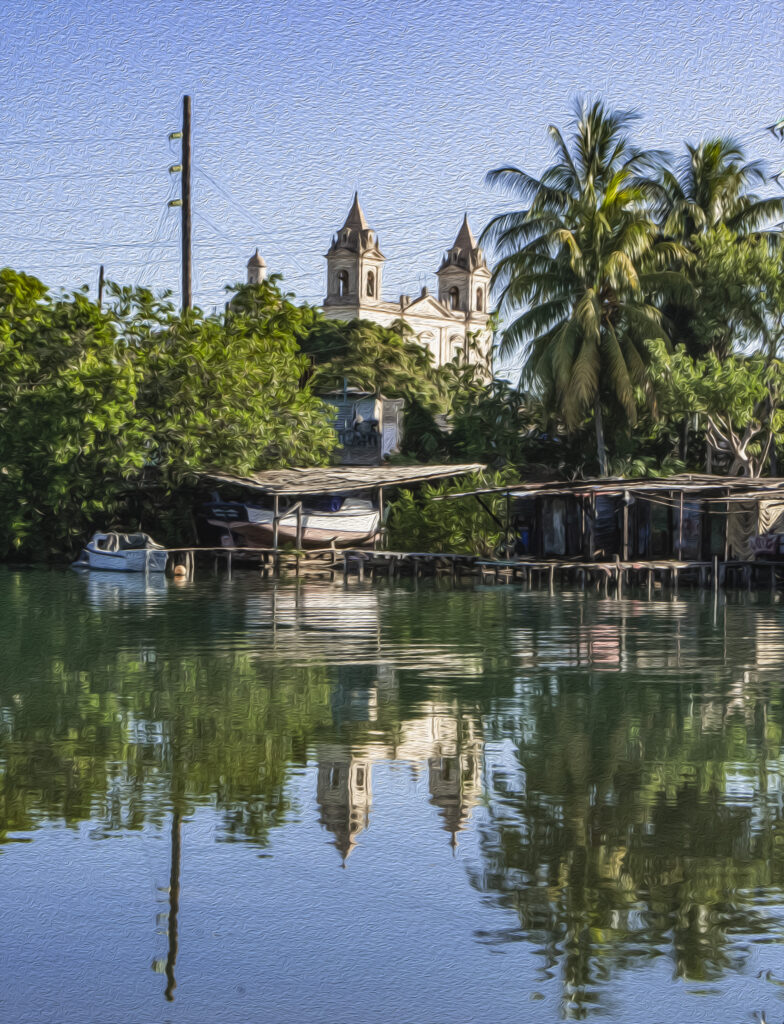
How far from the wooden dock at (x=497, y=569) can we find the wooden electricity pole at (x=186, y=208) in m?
7.93

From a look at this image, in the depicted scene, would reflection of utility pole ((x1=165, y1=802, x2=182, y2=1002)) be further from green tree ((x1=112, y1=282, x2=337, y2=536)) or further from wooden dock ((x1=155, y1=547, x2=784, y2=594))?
green tree ((x1=112, y1=282, x2=337, y2=536))

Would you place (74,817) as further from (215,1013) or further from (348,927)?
(215,1013)

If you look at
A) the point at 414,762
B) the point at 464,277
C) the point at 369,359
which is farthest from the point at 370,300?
the point at 414,762

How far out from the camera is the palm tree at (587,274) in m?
38.0

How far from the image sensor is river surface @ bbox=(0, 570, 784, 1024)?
5773mm

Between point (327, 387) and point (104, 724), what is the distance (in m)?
55.4

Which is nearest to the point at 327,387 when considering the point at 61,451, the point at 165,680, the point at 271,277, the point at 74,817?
the point at 271,277

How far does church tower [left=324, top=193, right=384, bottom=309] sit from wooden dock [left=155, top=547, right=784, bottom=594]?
95297 millimetres

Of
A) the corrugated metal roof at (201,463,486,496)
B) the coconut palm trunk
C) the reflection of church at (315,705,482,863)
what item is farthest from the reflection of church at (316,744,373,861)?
the coconut palm trunk

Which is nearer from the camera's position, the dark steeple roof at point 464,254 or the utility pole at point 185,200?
the utility pole at point 185,200

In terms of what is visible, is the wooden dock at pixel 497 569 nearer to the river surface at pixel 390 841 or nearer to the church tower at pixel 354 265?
the river surface at pixel 390 841

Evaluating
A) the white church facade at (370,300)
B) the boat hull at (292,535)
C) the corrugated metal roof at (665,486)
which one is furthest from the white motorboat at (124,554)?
the white church facade at (370,300)

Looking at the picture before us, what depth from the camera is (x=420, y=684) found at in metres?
14.8

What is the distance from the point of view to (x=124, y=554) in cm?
3812
